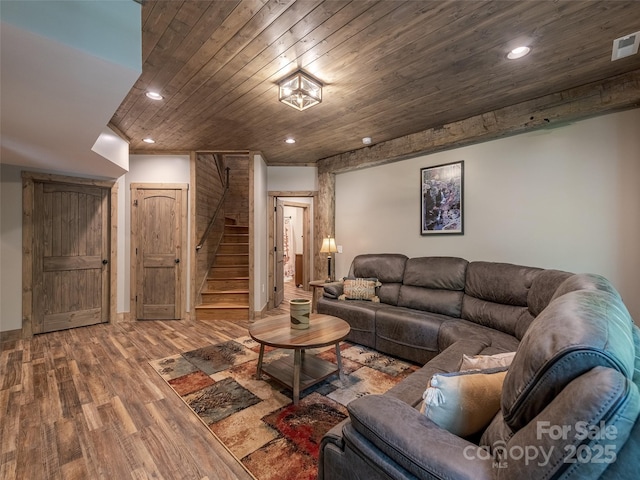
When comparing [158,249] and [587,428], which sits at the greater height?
[158,249]

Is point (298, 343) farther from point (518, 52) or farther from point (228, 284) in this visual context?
point (228, 284)

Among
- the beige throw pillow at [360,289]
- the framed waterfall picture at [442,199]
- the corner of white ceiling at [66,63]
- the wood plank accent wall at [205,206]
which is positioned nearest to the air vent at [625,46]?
the framed waterfall picture at [442,199]

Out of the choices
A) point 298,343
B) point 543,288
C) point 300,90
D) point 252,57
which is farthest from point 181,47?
point 543,288

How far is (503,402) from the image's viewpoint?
0.86 metres

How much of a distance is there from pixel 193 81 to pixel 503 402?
3.05 metres

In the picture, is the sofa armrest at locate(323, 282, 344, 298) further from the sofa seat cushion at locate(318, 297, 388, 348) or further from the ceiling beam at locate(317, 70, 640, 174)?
the ceiling beam at locate(317, 70, 640, 174)

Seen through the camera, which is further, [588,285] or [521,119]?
[521,119]

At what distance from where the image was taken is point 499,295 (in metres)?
2.71

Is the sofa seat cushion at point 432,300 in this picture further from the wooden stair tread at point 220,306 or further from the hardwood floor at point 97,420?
the wooden stair tread at point 220,306

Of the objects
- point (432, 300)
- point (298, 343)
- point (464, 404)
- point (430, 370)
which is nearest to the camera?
point (464, 404)

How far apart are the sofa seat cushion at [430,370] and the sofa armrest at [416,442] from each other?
361 millimetres

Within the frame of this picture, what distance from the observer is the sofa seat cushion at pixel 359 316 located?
321 centimetres

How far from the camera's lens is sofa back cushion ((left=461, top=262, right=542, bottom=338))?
98.6 inches

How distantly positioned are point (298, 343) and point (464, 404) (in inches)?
51.9
